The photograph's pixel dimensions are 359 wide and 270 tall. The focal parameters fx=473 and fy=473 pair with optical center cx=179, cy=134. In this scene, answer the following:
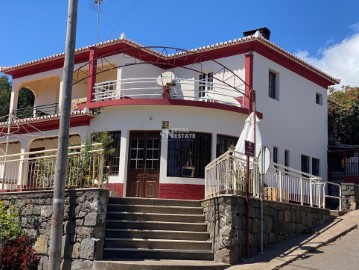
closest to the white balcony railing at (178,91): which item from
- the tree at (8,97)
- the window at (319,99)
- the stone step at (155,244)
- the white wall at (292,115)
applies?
the white wall at (292,115)

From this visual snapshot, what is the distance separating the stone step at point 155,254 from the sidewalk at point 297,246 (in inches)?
36.2

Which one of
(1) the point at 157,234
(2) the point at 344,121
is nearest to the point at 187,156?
(1) the point at 157,234

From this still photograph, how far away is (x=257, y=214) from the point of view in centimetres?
1136

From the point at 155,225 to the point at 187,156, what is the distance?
508 cm

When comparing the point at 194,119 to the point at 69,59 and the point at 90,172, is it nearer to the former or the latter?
the point at 90,172

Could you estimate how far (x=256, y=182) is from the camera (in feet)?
38.7

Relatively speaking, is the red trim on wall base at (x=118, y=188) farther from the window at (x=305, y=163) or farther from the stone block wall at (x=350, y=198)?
the window at (x=305, y=163)

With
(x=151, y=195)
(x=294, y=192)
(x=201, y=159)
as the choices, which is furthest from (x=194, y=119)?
(x=294, y=192)

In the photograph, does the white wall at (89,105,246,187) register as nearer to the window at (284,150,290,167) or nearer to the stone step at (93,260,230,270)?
the window at (284,150,290,167)

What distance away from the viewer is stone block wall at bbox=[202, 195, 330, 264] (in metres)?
10.4

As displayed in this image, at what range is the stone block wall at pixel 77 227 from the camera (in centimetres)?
1022

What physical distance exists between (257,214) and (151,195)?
18.9 feet

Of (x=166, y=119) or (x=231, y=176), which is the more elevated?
(x=166, y=119)

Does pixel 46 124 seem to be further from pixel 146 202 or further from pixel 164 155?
pixel 146 202
